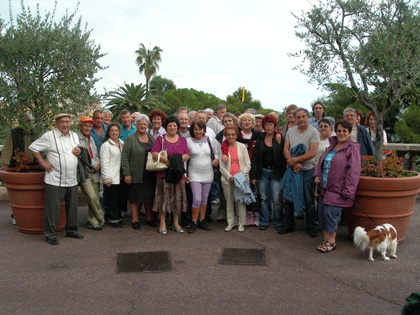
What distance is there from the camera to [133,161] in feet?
21.0

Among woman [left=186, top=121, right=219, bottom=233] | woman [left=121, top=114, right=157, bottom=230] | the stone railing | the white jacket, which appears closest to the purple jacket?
woman [left=186, top=121, right=219, bottom=233]

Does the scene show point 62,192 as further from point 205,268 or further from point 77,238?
point 205,268

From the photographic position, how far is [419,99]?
1221 centimetres

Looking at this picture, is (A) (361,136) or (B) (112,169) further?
(A) (361,136)

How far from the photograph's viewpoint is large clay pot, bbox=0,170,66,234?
5.84m

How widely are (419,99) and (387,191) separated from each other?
838 cm

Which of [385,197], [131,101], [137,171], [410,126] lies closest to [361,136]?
[385,197]

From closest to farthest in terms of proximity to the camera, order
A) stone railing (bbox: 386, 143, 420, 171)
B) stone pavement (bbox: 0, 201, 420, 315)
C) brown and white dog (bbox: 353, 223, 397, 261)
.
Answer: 1. stone pavement (bbox: 0, 201, 420, 315)
2. brown and white dog (bbox: 353, 223, 397, 261)
3. stone railing (bbox: 386, 143, 420, 171)

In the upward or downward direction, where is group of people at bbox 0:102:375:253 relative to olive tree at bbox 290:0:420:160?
downward

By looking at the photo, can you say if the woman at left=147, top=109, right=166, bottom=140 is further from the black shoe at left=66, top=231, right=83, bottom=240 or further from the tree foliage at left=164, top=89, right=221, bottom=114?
the tree foliage at left=164, top=89, right=221, bottom=114

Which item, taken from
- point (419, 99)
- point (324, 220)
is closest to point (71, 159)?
point (324, 220)

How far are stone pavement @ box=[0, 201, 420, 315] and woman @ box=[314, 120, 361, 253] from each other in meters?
0.36

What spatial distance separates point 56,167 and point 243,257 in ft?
9.67

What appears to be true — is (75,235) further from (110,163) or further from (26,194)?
(110,163)
